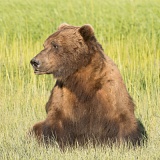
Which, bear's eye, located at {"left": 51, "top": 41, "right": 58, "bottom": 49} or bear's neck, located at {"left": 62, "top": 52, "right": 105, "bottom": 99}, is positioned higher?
bear's eye, located at {"left": 51, "top": 41, "right": 58, "bottom": 49}

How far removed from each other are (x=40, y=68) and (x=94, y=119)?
611 millimetres

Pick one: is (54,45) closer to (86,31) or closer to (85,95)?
(86,31)

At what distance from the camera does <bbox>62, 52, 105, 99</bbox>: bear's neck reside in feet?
15.0

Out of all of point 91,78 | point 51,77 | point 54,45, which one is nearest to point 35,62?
point 54,45

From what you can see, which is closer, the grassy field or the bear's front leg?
the grassy field

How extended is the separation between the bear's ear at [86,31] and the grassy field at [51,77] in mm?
915

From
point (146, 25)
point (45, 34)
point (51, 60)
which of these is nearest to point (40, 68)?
point (51, 60)

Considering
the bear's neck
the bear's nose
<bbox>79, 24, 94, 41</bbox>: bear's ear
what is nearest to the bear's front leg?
the bear's neck

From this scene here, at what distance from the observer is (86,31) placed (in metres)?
4.59

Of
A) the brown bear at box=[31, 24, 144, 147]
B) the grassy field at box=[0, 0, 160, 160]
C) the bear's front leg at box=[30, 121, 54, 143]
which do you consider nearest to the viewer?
the grassy field at box=[0, 0, 160, 160]

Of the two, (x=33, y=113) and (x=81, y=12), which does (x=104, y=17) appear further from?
(x=33, y=113)

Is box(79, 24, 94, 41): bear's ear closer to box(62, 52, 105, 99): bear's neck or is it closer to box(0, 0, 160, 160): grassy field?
box(62, 52, 105, 99): bear's neck

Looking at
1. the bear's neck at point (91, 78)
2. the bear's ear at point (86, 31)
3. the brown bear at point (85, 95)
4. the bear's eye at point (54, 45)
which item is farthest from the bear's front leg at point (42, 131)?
the bear's ear at point (86, 31)

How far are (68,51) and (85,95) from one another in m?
0.38
